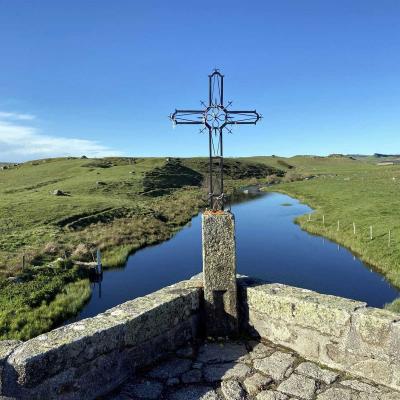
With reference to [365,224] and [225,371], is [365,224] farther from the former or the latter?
[225,371]

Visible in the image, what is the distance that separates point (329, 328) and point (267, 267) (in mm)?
23115

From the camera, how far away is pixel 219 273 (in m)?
7.87

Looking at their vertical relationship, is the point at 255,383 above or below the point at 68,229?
above

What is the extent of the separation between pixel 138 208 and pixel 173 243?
550 inches

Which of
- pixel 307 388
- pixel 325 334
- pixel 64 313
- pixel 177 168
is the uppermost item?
pixel 177 168

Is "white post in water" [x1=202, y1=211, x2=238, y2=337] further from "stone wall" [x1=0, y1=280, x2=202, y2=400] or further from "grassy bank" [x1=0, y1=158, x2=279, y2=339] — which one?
"grassy bank" [x1=0, y1=158, x2=279, y2=339]

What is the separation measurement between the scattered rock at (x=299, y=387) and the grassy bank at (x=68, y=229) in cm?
1392

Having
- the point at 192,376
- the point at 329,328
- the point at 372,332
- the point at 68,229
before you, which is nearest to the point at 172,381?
the point at 192,376

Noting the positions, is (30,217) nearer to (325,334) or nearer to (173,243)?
(173,243)

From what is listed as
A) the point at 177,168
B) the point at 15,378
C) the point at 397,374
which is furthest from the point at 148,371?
the point at 177,168

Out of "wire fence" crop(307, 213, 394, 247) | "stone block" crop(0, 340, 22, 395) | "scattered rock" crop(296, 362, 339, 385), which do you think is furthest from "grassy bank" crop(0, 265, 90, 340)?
"wire fence" crop(307, 213, 394, 247)

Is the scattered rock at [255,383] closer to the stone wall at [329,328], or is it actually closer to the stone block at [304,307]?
the stone wall at [329,328]

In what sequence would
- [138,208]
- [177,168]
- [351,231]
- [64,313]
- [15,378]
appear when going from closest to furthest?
[15,378] → [64,313] → [351,231] → [138,208] → [177,168]

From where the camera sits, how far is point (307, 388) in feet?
20.3
